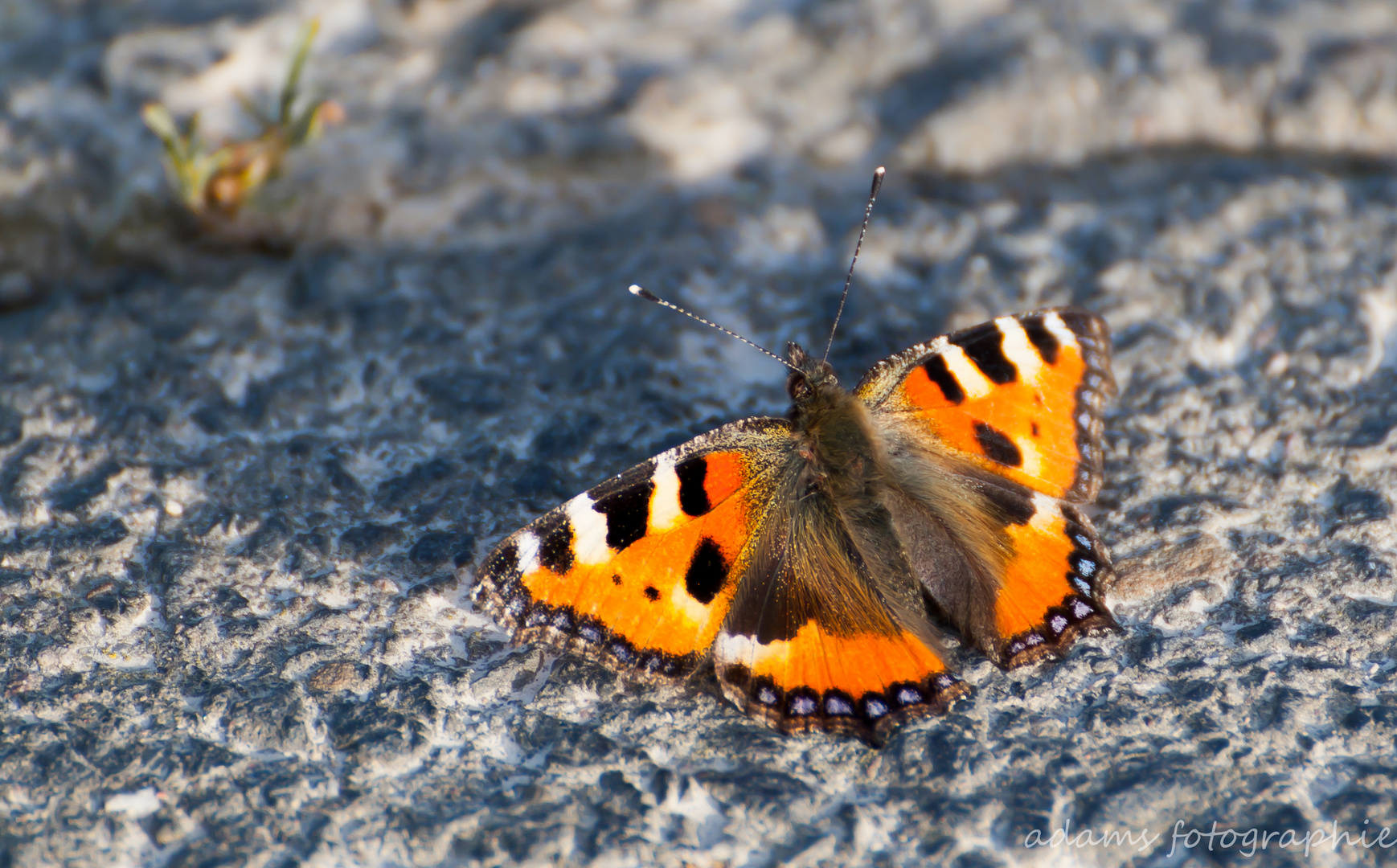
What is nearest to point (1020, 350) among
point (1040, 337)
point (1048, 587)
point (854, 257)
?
point (1040, 337)

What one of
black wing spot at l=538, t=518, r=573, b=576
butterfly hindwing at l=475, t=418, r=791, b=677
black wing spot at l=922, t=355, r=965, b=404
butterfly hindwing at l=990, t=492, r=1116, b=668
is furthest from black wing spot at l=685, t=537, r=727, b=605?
black wing spot at l=922, t=355, r=965, b=404

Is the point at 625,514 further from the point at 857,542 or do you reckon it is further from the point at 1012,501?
the point at 1012,501

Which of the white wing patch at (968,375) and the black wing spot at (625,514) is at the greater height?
the white wing patch at (968,375)

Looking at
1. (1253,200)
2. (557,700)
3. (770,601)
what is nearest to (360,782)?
(557,700)

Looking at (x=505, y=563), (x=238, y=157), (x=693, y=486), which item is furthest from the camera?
(x=238, y=157)

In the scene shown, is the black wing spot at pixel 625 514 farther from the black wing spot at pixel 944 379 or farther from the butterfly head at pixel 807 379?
the black wing spot at pixel 944 379

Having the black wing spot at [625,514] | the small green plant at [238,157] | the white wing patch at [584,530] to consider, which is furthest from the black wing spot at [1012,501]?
the small green plant at [238,157]

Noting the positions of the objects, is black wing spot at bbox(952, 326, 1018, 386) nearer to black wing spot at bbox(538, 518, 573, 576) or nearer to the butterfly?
the butterfly

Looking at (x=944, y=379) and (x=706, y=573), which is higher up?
(x=944, y=379)
